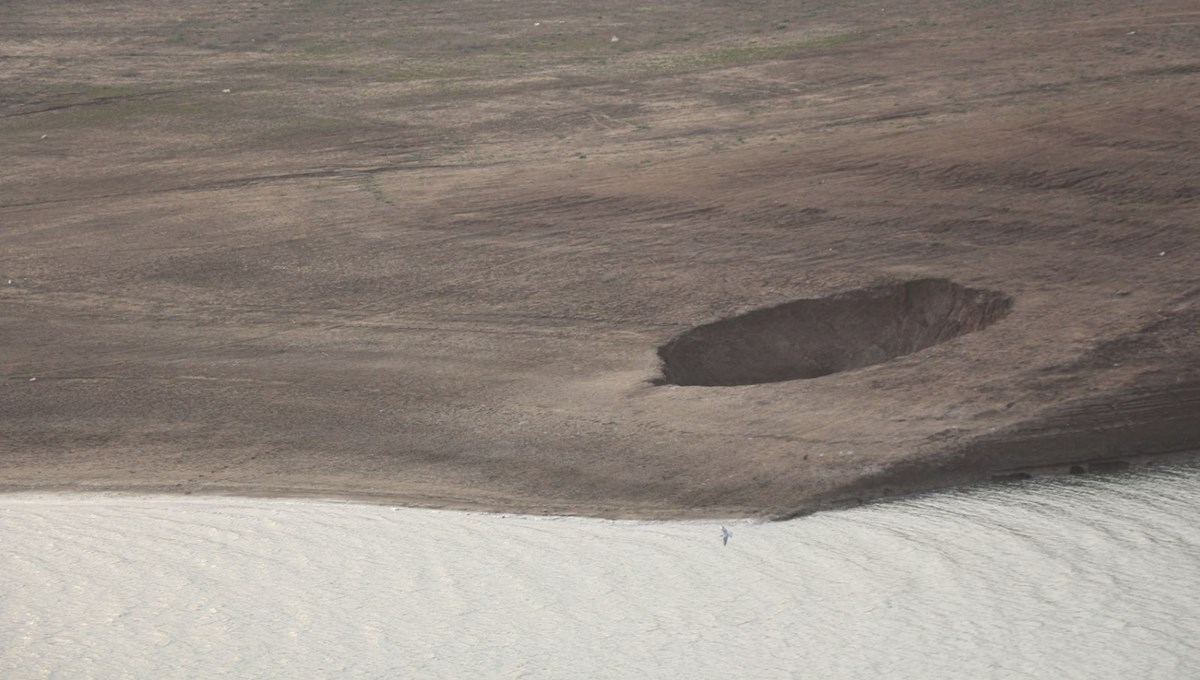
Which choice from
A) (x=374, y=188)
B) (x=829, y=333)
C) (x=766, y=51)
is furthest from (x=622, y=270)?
(x=766, y=51)

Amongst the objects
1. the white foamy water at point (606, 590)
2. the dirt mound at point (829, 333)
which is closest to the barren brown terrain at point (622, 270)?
the dirt mound at point (829, 333)

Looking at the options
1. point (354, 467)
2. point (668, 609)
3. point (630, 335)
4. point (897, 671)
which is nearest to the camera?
point (897, 671)

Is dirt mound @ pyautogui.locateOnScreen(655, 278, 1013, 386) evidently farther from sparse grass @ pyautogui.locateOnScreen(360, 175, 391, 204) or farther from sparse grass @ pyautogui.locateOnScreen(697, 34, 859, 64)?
sparse grass @ pyautogui.locateOnScreen(697, 34, 859, 64)

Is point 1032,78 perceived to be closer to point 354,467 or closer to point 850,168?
point 850,168

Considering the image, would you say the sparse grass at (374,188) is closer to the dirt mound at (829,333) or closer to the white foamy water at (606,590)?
the dirt mound at (829,333)

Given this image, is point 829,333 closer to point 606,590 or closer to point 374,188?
point 606,590

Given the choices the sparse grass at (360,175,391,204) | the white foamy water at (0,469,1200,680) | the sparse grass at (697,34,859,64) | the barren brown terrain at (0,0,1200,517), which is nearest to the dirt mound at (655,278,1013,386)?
the barren brown terrain at (0,0,1200,517)

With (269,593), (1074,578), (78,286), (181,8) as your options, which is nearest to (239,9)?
(181,8)
